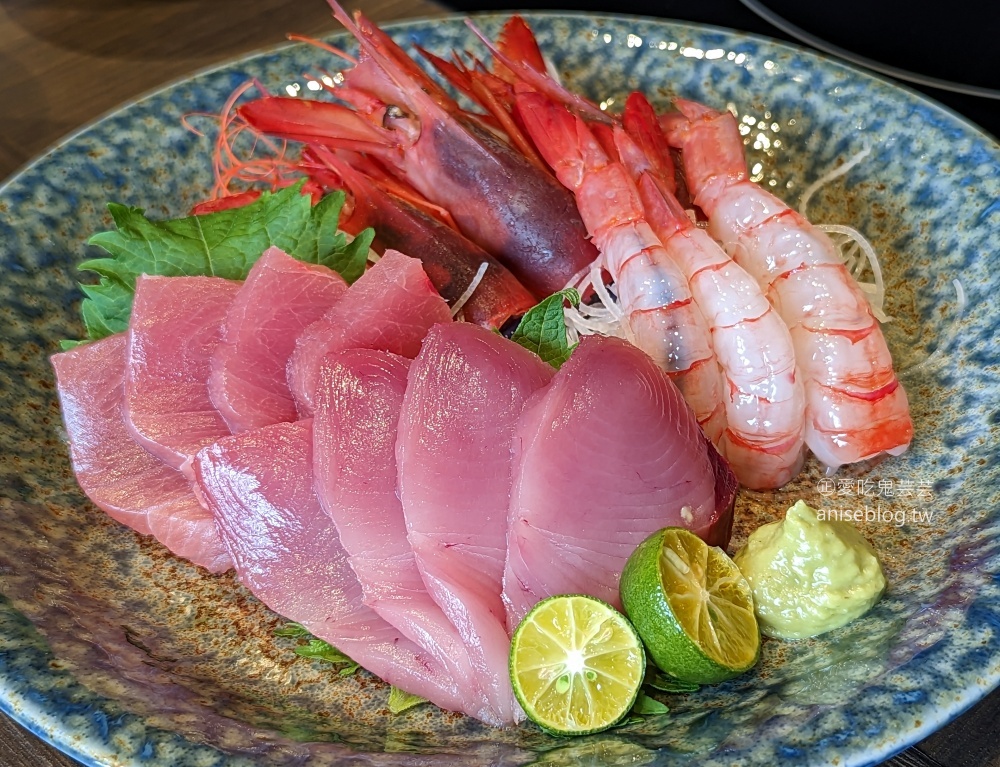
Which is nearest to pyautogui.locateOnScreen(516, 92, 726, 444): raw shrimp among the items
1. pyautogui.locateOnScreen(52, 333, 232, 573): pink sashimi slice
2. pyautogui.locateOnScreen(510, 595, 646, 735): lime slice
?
pyautogui.locateOnScreen(510, 595, 646, 735): lime slice

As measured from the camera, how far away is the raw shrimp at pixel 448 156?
2283 mm

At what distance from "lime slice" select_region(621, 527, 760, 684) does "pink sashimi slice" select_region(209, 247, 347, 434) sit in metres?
0.89

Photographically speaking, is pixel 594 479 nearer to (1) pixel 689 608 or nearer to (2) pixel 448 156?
(1) pixel 689 608

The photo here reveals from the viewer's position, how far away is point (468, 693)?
1.54 metres

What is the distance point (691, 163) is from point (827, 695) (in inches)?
58.7

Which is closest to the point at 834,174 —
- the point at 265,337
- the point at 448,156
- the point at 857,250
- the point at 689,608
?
the point at 857,250

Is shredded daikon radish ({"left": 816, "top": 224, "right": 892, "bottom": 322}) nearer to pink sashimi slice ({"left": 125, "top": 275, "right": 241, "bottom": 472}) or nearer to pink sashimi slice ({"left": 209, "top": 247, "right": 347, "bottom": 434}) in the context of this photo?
pink sashimi slice ({"left": 209, "top": 247, "right": 347, "bottom": 434})

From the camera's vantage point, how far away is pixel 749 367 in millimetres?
1929

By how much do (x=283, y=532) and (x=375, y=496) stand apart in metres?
0.22

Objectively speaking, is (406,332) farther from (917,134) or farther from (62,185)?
(917,134)

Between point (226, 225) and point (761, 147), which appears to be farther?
point (761, 147)

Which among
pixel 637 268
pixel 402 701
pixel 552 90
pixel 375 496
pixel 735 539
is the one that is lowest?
pixel 402 701

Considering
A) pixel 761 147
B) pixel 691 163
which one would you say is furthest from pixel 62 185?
pixel 761 147

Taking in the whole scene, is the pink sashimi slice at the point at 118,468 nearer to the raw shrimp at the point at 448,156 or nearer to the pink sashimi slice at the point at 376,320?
the pink sashimi slice at the point at 376,320
